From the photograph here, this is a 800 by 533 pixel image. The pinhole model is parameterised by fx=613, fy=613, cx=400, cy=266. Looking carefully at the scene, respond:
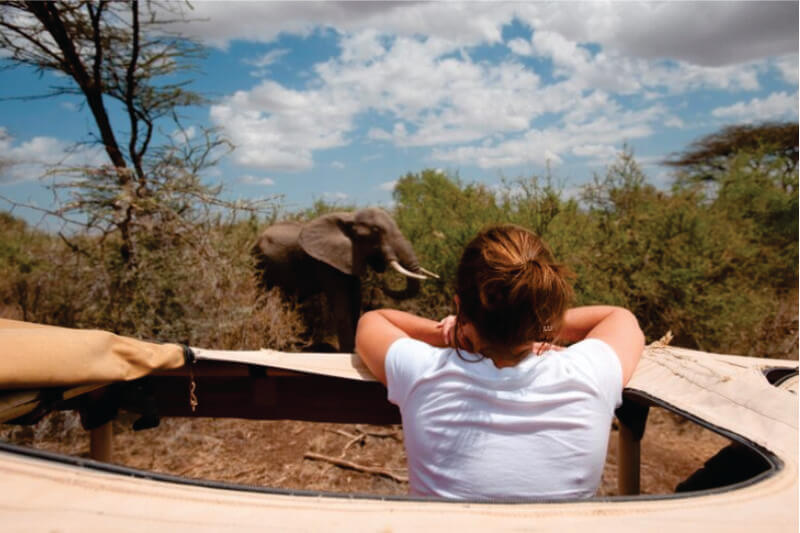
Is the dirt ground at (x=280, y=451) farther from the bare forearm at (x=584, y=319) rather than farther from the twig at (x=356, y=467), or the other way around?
the bare forearm at (x=584, y=319)

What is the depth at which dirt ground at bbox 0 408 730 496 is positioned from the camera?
446 centimetres

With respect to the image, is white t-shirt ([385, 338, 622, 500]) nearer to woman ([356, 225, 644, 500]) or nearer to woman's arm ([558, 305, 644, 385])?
woman ([356, 225, 644, 500])

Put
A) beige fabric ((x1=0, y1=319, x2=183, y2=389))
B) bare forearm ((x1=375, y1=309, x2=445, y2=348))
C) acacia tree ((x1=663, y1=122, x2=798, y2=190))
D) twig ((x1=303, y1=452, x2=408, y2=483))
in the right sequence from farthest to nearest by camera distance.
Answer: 1. acacia tree ((x1=663, y1=122, x2=798, y2=190))
2. twig ((x1=303, y1=452, x2=408, y2=483))
3. bare forearm ((x1=375, y1=309, x2=445, y2=348))
4. beige fabric ((x1=0, y1=319, x2=183, y2=389))

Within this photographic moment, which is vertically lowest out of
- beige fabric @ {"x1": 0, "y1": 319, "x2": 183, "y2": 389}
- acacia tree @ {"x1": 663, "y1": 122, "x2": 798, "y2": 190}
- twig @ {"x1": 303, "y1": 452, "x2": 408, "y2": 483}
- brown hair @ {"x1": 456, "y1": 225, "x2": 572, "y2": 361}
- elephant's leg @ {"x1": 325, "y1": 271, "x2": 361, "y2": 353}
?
twig @ {"x1": 303, "y1": 452, "x2": 408, "y2": 483}

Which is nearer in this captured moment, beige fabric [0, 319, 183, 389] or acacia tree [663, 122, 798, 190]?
beige fabric [0, 319, 183, 389]

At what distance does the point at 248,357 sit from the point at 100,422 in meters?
0.60

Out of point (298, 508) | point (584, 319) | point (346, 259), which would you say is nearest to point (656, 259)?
point (346, 259)

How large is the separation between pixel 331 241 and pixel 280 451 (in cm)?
321

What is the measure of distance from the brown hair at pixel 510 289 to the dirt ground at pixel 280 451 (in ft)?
10.8

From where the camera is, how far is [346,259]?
7520 mm

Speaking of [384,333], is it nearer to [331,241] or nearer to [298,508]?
[298,508]

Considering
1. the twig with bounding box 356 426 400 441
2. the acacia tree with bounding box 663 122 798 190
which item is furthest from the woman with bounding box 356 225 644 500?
the acacia tree with bounding box 663 122 798 190

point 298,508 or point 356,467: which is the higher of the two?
point 298,508

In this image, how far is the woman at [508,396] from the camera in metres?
1.17
